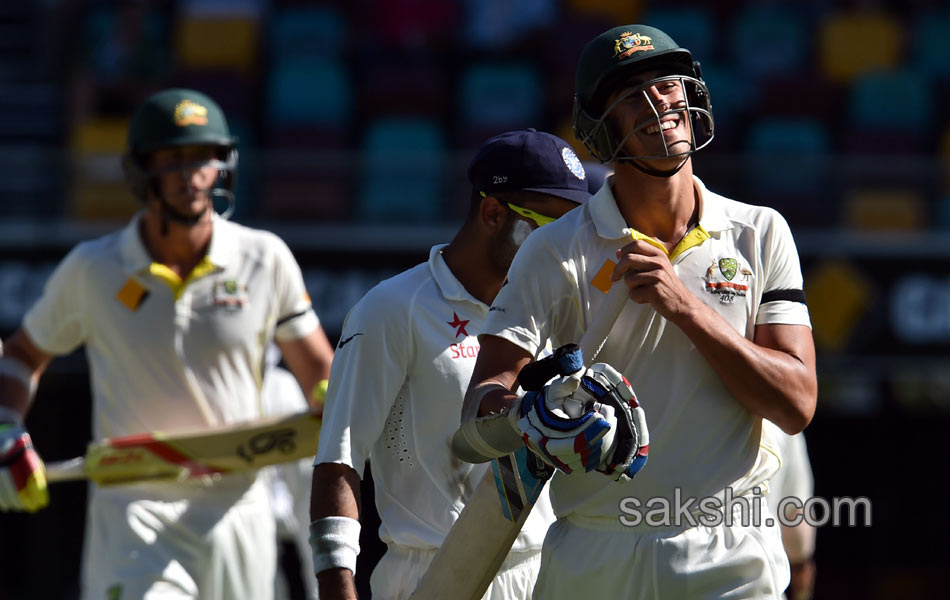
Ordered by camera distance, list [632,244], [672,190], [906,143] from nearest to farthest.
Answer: [632,244] → [672,190] → [906,143]

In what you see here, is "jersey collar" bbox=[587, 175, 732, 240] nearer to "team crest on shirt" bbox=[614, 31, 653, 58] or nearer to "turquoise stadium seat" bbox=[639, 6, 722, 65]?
"team crest on shirt" bbox=[614, 31, 653, 58]

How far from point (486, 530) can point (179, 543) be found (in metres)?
1.99

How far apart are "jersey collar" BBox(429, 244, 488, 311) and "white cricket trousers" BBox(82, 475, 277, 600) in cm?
156

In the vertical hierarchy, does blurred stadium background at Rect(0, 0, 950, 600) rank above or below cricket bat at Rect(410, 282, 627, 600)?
below

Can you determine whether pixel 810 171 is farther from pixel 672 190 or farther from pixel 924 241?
pixel 672 190

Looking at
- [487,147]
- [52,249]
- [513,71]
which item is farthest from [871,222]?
[487,147]

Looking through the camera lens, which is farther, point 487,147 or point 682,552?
point 487,147

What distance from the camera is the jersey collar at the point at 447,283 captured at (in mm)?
3904

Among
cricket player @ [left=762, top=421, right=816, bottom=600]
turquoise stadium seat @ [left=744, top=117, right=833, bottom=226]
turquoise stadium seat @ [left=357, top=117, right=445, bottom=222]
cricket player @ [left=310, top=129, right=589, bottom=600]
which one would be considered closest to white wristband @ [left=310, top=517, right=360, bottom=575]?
cricket player @ [left=310, top=129, right=589, bottom=600]

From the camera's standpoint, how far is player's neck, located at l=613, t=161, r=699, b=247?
3.21 m

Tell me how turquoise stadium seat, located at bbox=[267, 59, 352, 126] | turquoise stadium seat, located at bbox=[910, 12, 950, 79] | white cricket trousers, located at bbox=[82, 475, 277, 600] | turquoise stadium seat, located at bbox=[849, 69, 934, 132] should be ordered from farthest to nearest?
turquoise stadium seat, located at bbox=[910, 12, 950, 79], turquoise stadium seat, located at bbox=[267, 59, 352, 126], turquoise stadium seat, located at bbox=[849, 69, 934, 132], white cricket trousers, located at bbox=[82, 475, 277, 600]

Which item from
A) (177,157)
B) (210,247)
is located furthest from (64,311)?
(177,157)

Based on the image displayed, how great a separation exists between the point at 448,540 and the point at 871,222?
6202 millimetres

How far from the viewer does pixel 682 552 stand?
122 inches
